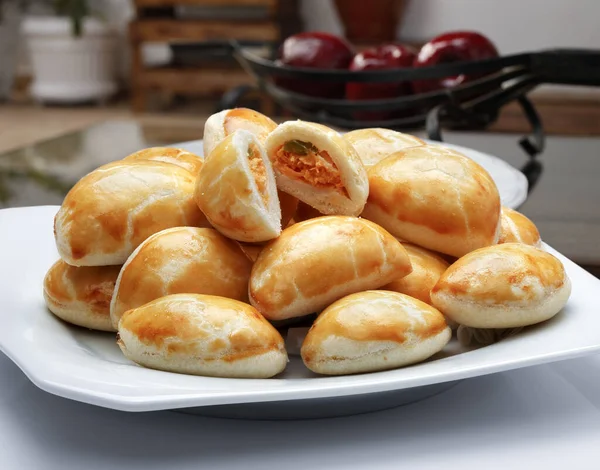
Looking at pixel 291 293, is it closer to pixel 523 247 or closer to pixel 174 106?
pixel 523 247

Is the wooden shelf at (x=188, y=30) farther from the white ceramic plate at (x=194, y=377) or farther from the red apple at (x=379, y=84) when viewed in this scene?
the white ceramic plate at (x=194, y=377)

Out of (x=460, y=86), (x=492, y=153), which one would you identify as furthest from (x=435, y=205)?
(x=492, y=153)

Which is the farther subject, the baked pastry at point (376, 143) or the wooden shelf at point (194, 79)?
the wooden shelf at point (194, 79)

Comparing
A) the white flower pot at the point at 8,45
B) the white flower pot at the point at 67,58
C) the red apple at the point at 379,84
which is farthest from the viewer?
the white flower pot at the point at 8,45

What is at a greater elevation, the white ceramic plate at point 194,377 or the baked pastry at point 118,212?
the baked pastry at point 118,212

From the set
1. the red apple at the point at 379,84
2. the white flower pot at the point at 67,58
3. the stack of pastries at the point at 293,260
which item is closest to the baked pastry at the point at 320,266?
the stack of pastries at the point at 293,260

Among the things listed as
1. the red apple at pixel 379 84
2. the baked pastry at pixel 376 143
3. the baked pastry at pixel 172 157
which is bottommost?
the red apple at pixel 379 84

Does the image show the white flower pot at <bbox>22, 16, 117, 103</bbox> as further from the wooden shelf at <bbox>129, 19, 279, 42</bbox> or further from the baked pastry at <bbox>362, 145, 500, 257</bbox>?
the baked pastry at <bbox>362, 145, 500, 257</bbox>

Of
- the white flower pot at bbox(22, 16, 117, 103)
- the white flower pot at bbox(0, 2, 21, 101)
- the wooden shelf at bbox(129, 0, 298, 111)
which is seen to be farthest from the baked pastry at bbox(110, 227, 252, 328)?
the white flower pot at bbox(0, 2, 21, 101)

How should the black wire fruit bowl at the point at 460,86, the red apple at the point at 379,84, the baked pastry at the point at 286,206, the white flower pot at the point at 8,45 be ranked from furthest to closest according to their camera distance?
the white flower pot at the point at 8,45 → the red apple at the point at 379,84 → the black wire fruit bowl at the point at 460,86 → the baked pastry at the point at 286,206
